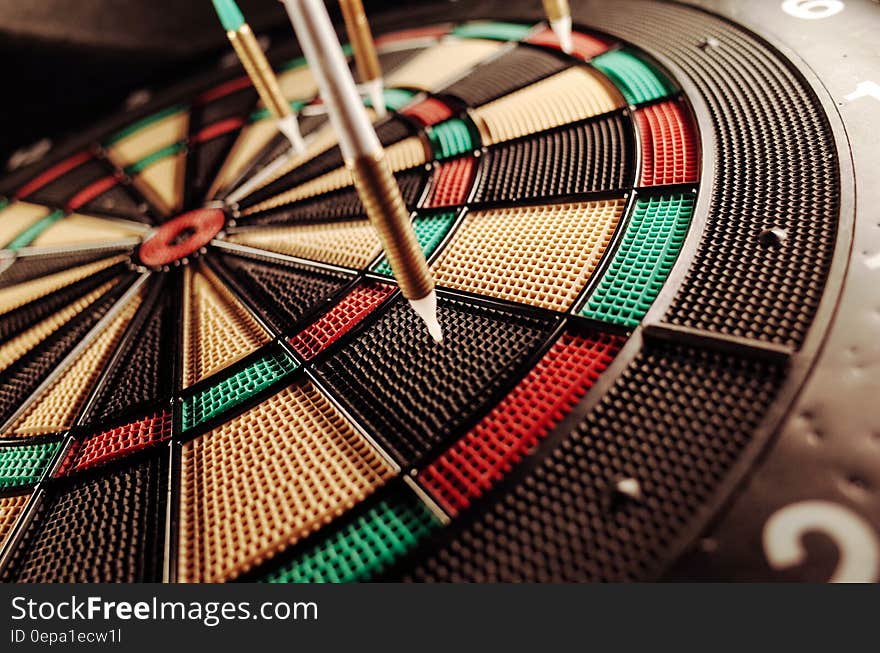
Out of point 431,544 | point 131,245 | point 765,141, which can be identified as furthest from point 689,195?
point 131,245

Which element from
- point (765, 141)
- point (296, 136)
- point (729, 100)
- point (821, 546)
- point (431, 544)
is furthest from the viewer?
point (296, 136)

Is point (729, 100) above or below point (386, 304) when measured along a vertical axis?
above

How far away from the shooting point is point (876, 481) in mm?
1396

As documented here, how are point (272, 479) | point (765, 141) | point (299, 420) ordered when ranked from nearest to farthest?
point (272, 479) → point (299, 420) → point (765, 141)

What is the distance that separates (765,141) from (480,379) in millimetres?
1758

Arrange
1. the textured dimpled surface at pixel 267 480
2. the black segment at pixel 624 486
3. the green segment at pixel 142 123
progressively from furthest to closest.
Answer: the green segment at pixel 142 123
the textured dimpled surface at pixel 267 480
the black segment at pixel 624 486

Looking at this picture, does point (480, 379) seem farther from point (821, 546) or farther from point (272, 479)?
point (821, 546)

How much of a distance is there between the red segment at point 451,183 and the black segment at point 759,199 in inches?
47.7

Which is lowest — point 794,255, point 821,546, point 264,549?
point 821,546

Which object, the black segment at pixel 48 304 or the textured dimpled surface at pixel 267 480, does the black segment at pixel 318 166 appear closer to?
the black segment at pixel 48 304

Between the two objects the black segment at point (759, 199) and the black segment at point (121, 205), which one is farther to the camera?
the black segment at point (121, 205)

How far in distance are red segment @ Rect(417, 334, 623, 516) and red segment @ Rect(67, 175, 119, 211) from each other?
12.7ft

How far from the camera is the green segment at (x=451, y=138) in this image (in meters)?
3.22

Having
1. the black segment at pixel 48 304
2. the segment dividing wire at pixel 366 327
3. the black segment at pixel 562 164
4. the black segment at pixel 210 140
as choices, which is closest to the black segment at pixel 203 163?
the black segment at pixel 210 140
